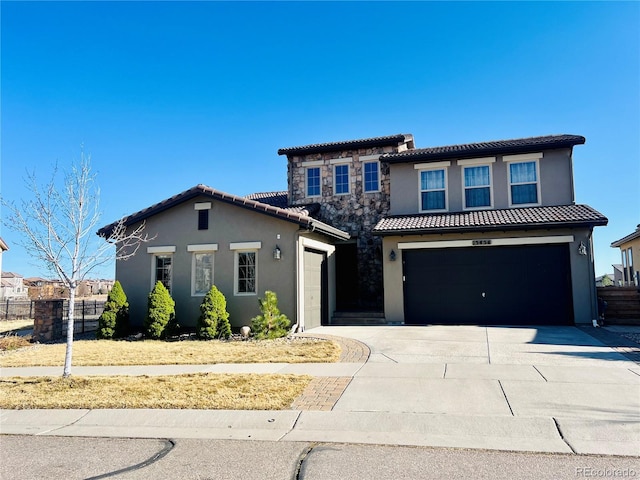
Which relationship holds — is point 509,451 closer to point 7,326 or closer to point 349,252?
point 349,252

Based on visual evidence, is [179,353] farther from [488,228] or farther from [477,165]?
[477,165]

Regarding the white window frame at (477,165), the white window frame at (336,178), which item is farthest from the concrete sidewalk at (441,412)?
the white window frame at (336,178)

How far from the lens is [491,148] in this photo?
16.0 meters

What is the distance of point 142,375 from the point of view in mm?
8664

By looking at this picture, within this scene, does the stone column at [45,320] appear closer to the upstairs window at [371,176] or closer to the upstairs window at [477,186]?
the upstairs window at [371,176]

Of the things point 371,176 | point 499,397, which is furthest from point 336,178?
point 499,397

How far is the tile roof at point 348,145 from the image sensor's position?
723 inches

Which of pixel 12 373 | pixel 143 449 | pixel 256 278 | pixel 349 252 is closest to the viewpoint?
pixel 143 449

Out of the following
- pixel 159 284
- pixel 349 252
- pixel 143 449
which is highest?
pixel 349 252

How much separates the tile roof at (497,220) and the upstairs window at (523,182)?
0.43 metres

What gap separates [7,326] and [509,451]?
20367 millimetres

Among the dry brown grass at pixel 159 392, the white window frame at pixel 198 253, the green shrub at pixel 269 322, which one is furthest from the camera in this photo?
the white window frame at pixel 198 253

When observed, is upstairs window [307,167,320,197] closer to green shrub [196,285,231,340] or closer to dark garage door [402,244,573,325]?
dark garage door [402,244,573,325]

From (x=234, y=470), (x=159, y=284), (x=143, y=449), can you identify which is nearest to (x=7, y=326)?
(x=159, y=284)
